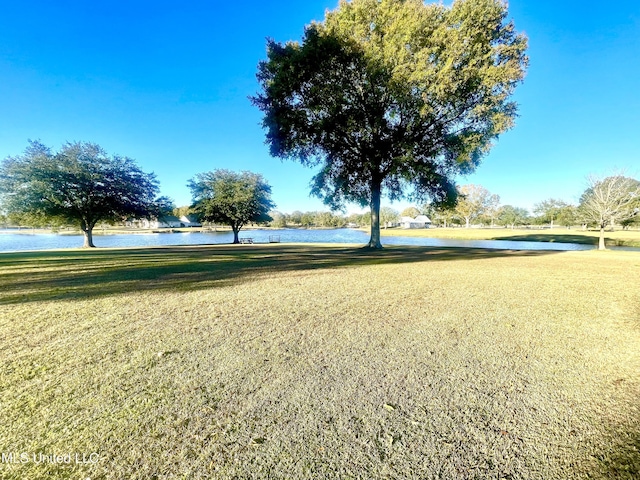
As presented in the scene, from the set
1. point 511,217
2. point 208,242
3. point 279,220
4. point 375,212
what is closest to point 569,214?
point 511,217

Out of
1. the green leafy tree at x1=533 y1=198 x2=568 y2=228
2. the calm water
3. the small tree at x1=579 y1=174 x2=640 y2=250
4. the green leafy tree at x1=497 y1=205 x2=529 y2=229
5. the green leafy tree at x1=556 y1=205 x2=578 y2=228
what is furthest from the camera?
the green leafy tree at x1=497 y1=205 x2=529 y2=229

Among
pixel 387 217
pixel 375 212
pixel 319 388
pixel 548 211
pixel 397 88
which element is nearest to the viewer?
pixel 319 388

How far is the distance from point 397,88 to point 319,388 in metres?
12.8

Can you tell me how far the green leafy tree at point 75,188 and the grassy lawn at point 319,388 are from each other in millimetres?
22056

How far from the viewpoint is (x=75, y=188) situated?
2155cm

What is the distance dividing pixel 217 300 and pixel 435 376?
151 inches

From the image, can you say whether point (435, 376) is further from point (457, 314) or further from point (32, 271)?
point (32, 271)

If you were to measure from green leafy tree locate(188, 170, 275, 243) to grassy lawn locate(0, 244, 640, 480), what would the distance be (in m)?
23.9

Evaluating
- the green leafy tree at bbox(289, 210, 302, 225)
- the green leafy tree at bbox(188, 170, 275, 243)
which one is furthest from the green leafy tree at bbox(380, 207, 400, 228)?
the green leafy tree at bbox(188, 170, 275, 243)

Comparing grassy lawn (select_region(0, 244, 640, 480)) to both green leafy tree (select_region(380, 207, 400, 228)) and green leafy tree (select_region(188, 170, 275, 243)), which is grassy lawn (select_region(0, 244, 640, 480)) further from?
green leafy tree (select_region(380, 207, 400, 228))

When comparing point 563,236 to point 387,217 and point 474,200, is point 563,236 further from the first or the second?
point 387,217

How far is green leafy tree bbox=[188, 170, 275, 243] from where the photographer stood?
28.1m

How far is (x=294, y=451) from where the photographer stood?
5.60 ft

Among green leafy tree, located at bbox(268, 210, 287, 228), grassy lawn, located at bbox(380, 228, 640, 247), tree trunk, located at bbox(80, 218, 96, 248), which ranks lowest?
grassy lawn, located at bbox(380, 228, 640, 247)
